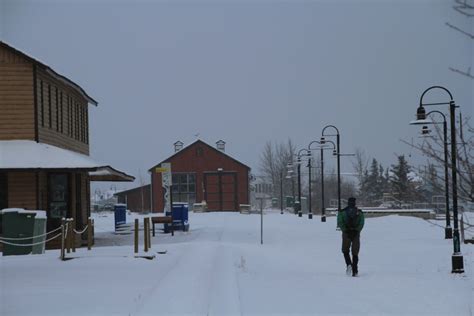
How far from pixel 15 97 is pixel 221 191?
156ft

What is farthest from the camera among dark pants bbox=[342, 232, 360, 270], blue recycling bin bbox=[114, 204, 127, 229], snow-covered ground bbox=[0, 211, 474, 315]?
blue recycling bin bbox=[114, 204, 127, 229]

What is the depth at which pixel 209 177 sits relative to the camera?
224ft

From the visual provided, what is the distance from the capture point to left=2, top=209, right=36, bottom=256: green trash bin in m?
18.0

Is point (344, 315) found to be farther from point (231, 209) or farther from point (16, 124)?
point (231, 209)

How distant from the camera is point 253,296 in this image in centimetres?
1168

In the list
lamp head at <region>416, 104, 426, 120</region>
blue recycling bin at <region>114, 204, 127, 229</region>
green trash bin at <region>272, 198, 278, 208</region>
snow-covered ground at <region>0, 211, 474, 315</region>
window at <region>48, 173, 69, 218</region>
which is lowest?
green trash bin at <region>272, 198, 278, 208</region>

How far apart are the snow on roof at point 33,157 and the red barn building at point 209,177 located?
4606 centimetres

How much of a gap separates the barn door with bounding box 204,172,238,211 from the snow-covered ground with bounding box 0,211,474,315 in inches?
1846

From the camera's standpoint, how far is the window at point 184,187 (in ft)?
225

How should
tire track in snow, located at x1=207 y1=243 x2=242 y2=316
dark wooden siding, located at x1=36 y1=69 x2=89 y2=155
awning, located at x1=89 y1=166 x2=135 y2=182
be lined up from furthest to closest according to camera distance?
1. awning, located at x1=89 y1=166 x2=135 y2=182
2. dark wooden siding, located at x1=36 y1=69 x2=89 y2=155
3. tire track in snow, located at x1=207 y1=243 x2=242 y2=316

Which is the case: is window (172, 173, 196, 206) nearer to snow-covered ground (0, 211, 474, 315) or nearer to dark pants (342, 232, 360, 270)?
snow-covered ground (0, 211, 474, 315)

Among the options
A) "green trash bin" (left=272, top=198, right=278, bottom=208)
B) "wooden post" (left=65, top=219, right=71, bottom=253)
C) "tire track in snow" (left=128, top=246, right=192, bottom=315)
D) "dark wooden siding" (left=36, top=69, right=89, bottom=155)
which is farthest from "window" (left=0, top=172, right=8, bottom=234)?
"green trash bin" (left=272, top=198, right=278, bottom=208)

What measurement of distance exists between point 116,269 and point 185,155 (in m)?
54.1

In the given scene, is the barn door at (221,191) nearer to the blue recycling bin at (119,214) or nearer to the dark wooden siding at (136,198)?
the dark wooden siding at (136,198)
